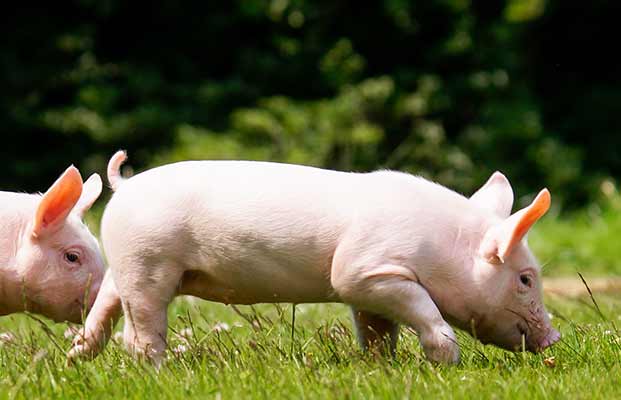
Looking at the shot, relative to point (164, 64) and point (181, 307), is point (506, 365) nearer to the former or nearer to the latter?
point (181, 307)

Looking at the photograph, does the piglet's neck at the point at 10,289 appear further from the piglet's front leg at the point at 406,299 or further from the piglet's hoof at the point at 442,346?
the piglet's hoof at the point at 442,346

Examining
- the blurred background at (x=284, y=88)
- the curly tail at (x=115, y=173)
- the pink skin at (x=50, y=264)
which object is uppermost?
the curly tail at (x=115, y=173)

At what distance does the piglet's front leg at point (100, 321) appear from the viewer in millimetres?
4383

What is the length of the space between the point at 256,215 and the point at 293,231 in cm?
14

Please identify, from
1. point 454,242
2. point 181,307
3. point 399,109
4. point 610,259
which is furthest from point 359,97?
point 454,242

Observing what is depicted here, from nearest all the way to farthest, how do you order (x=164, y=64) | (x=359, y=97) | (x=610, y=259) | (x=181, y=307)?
1. (x=181, y=307)
2. (x=610, y=259)
3. (x=359, y=97)
4. (x=164, y=64)

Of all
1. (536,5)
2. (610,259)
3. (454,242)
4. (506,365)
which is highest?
(454,242)

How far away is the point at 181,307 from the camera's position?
6465 mm

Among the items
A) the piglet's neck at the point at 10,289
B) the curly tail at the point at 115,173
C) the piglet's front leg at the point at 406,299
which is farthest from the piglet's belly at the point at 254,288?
the piglet's neck at the point at 10,289

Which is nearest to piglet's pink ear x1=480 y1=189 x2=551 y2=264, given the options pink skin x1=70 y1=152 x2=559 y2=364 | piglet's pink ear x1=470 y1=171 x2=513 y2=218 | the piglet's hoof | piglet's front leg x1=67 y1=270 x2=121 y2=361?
pink skin x1=70 y1=152 x2=559 y2=364

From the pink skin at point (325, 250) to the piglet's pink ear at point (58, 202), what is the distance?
43 centimetres

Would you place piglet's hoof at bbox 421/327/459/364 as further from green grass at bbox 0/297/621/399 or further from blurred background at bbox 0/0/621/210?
blurred background at bbox 0/0/621/210

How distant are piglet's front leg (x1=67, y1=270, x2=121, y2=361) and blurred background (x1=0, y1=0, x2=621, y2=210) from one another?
9916 millimetres

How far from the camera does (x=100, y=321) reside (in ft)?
14.6
